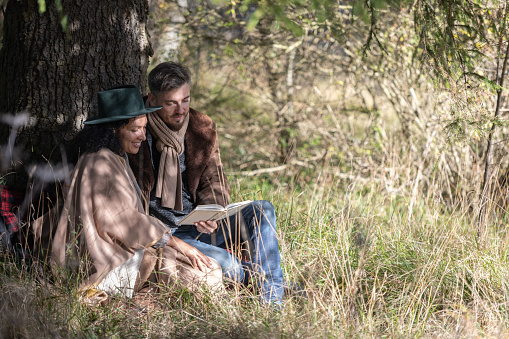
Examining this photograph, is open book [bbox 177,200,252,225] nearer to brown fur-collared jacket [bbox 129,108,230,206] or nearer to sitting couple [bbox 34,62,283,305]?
sitting couple [bbox 34,62,283,305]

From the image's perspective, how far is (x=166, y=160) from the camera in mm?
3350

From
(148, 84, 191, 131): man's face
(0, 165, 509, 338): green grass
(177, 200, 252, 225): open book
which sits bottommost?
(0, 165, 509, 338): green grass

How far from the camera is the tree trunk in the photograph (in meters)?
3.45

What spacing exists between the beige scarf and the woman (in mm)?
327

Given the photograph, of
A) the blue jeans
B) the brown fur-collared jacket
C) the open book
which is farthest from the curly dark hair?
the blue jeans

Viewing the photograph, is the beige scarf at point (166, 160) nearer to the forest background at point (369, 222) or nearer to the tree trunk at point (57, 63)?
the tree trunk at point (57, 63)

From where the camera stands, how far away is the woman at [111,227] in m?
2.78

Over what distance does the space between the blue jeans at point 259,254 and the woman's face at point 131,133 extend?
0.69 meters

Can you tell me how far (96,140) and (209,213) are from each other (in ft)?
2.48

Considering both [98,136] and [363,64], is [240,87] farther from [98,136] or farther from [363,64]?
[98,136]

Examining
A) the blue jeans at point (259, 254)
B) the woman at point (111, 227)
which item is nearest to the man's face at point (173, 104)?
the woman at point (111, 227)

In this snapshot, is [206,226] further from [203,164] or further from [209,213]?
[203,164]

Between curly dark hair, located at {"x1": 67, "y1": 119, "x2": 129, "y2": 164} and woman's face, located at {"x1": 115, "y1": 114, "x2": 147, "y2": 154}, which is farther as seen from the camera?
woman's face, located at {"x1": 115, "y1": 114, "x2": 147, "y2": 154}

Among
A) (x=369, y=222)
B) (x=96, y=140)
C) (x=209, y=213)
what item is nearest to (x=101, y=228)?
(x=96, y=140)
